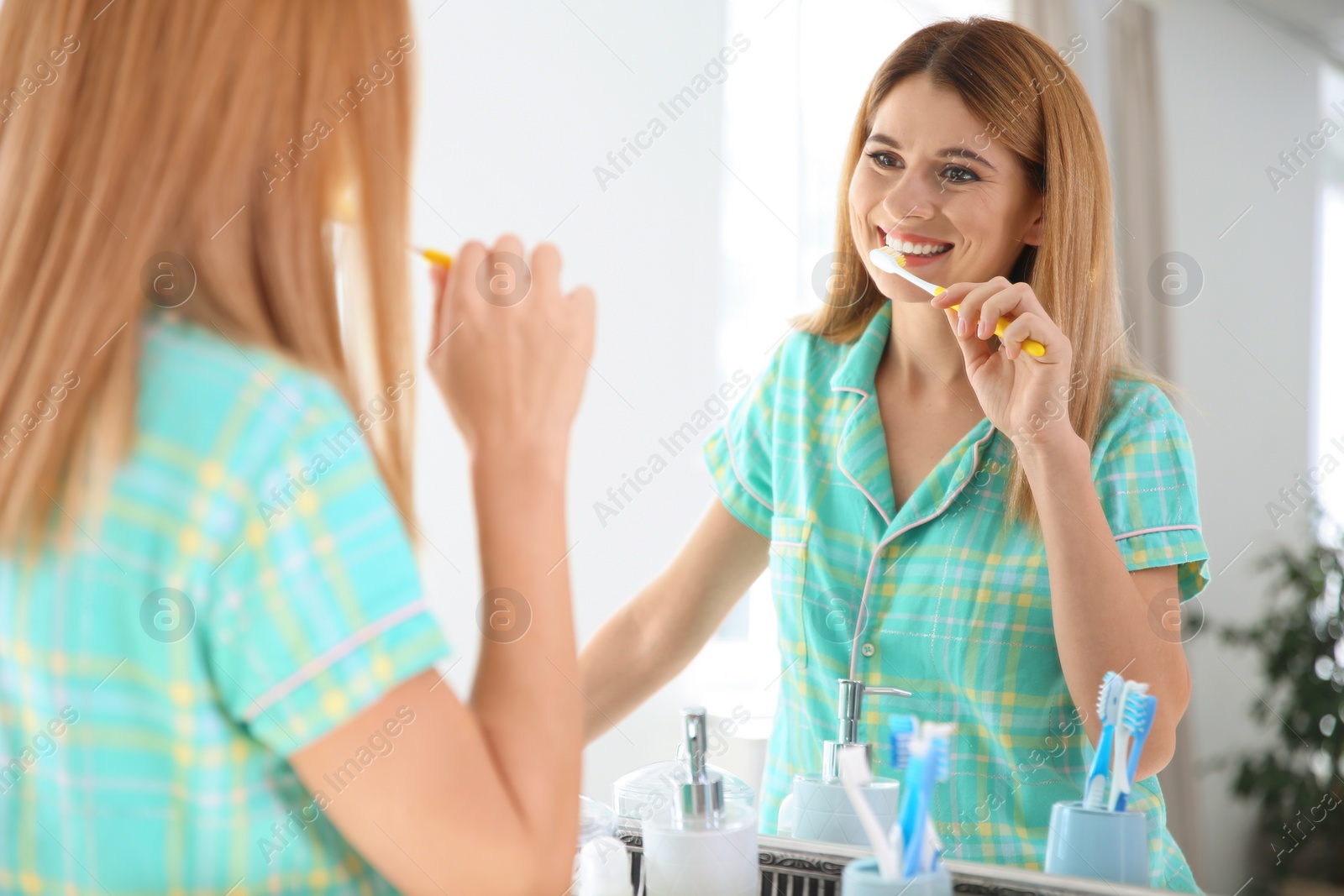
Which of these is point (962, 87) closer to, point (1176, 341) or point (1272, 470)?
point (1272, 470)

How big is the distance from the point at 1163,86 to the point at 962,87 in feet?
3.83

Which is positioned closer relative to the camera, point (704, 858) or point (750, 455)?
point (704, 858)

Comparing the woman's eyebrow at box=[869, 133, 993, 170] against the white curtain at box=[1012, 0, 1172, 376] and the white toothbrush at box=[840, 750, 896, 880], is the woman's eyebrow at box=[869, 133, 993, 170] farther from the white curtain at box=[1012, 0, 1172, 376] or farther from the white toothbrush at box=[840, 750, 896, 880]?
the white curtain at box=[1012, 0, 1172, 376]

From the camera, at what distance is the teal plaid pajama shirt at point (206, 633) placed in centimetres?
33

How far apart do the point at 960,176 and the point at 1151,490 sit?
253mm

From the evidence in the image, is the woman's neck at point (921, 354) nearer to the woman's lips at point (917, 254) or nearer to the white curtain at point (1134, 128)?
the woman's lips at point (917, 254)

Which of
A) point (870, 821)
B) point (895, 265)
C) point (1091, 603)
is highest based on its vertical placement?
point (895, 265)

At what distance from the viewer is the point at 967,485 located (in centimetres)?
75

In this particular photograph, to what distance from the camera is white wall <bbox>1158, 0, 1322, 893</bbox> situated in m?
1.62

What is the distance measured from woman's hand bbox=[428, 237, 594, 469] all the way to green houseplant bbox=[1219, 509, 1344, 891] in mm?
1659

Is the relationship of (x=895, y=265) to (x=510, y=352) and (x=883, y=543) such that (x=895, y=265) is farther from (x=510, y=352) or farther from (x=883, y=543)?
(x=510, y=352)

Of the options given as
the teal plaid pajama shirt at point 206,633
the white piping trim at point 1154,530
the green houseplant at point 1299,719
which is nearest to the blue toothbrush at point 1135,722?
the white piping trim at point 1154,530

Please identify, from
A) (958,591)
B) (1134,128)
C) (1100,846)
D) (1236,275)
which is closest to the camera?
(1100,846)

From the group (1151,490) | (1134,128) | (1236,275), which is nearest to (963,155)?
(1151,490)
